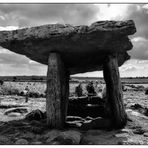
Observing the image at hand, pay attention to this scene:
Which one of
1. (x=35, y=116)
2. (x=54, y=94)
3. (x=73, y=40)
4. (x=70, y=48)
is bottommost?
(x=35, y=116)

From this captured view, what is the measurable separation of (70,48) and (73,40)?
0.56 m

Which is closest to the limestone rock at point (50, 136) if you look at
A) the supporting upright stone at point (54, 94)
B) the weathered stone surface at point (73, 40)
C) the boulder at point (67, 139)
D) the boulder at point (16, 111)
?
the boulder at point (67, 139)

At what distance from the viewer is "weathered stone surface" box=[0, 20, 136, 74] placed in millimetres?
7191

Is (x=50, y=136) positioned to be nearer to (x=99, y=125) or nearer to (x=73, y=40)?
(x=99, y=125)

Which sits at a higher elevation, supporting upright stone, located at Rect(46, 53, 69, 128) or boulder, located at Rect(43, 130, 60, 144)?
supporting upright stone, located at Rect(46, 53, 69, 128)

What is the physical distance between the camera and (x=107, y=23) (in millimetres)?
7188

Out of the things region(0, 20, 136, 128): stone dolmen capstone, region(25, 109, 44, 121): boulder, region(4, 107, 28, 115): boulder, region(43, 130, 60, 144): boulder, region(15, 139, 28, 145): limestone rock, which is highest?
region(0, 20, 136, 128): stone dolmen capstone

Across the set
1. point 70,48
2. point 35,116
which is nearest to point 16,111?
point 35,116

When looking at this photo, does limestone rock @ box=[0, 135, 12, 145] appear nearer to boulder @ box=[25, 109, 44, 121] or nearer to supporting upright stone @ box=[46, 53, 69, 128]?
supporting upright stone @ box=[46, 53, 69, 128]

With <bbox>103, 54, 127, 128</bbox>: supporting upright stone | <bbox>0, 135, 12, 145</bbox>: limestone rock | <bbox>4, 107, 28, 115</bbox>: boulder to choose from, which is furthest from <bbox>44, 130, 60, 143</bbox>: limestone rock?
<bbox>4, 107, 28, 115</bbox>: boulder

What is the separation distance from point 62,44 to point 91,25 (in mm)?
1146

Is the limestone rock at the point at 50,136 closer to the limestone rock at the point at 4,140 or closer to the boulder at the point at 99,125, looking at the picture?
the limestone rock at the point at 4,140

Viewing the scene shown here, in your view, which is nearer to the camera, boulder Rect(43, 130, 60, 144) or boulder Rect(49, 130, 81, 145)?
boulder Rect(49, 130, 81, 145)

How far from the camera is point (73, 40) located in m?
7.66
